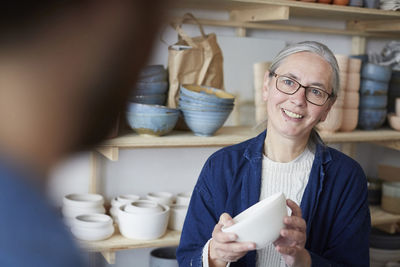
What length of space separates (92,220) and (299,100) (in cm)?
105

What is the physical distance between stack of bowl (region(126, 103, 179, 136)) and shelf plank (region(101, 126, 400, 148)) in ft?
0.10

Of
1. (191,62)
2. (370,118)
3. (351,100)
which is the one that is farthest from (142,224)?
(370,118)

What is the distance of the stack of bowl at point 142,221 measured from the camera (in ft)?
6.28

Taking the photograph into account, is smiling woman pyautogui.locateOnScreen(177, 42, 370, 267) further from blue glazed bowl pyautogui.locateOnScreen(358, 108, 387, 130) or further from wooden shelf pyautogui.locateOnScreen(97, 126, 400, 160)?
blue glazed bowl pyautogui.locateOnScreen(358, 108, 387, 130)

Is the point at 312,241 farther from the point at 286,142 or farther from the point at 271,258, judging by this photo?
the point at 286,142

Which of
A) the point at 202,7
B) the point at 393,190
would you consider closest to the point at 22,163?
the point at 202,7

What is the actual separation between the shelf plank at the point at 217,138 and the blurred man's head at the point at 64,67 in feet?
4.71

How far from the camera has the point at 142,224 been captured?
1.92 meters

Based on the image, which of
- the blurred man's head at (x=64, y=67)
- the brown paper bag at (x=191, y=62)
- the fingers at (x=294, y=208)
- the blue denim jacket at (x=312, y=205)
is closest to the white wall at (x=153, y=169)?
the brown paper bag at (x=191, y=62)

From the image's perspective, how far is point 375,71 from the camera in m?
2.36

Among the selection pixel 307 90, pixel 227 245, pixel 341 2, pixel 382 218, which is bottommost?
pixel 382 218

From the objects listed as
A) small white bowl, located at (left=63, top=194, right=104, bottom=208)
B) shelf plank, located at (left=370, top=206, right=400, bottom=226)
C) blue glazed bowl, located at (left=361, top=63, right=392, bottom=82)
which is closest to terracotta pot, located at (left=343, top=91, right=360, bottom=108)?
blue glazed bowl, located at (left=361, top=63, right=392, bottom=82)

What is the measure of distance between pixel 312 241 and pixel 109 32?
122cm

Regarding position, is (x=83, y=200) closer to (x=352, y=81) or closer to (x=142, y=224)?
(x=142, y=224)
